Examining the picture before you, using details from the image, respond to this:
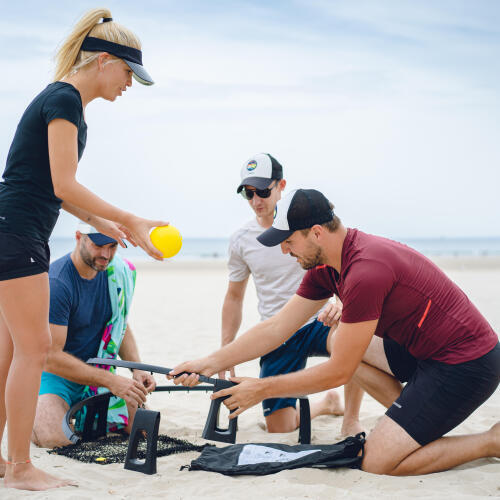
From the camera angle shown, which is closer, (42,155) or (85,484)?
(42,155)

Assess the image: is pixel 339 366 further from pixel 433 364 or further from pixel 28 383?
pixel 28 383

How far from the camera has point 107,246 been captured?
383 centimetres

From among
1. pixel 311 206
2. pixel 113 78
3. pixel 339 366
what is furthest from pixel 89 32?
pixel 339 366

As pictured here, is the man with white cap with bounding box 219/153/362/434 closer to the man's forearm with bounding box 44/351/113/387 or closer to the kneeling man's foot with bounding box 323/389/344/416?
the kneeling man's foot with bounding box 323/389/344/416

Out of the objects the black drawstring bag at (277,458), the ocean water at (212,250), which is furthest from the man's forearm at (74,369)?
the ocean water at (212,250)

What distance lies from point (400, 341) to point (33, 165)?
2003mm

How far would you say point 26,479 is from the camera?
2.77 metres

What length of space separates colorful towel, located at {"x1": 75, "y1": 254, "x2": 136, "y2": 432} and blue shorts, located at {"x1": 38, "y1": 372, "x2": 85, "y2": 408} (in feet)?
0.17

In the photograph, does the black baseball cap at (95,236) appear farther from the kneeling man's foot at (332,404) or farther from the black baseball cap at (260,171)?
the kneeling man's foot at (332,404)

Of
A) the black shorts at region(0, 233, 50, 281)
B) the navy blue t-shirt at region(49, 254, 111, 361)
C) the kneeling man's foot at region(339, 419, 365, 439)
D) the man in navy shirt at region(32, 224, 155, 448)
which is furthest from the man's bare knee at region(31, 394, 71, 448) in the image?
the kneeling man's foot at region(339, 419, 365, 439)

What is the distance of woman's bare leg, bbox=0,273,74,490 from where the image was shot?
2717 millimetres

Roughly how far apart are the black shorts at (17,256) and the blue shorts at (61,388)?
1.48 m

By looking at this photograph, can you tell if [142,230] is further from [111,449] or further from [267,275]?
[267,275]

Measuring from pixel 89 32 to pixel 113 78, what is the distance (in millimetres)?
231
